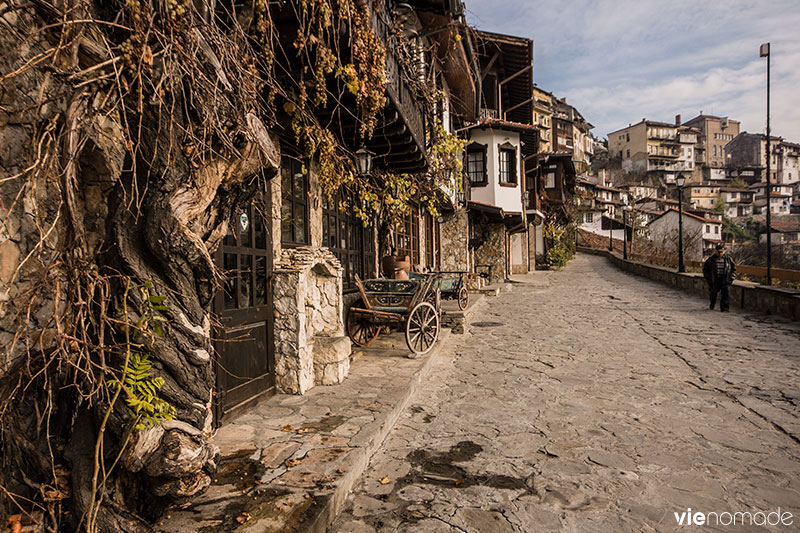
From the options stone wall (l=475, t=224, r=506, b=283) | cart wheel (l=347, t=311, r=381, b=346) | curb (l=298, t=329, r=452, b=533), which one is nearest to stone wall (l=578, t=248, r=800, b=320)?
stone wall (l=475, t=224, r=506, b=283)

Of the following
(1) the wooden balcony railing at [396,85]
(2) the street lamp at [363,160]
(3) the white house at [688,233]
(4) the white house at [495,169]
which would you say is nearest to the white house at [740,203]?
(3) the white house at [688,233]

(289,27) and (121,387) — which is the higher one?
(289,27)

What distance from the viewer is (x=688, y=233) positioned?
121 feet

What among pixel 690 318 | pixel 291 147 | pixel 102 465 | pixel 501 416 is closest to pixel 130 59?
pixel 102 465

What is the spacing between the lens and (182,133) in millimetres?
2311

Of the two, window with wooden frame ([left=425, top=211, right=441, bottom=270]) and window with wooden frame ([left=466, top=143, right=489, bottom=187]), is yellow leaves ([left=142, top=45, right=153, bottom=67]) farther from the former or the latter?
window with wooden frame ([left=466, top=143, right=489, bottom=187])

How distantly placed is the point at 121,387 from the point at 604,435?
12.6 ft

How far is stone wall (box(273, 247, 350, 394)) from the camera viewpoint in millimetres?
4770

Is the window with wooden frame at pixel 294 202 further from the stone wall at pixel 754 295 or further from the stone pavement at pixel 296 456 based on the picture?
the stone wall at pixel 754 295

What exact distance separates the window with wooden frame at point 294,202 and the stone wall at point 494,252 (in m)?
15.6

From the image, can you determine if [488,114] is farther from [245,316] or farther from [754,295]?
[245,316]

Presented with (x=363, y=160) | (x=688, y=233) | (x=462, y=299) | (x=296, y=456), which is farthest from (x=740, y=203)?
(x=296, y=456)

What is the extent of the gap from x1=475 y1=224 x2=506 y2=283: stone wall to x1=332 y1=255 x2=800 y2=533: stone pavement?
1283 centimetres

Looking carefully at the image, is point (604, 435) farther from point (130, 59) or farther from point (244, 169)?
point (130, 59)
